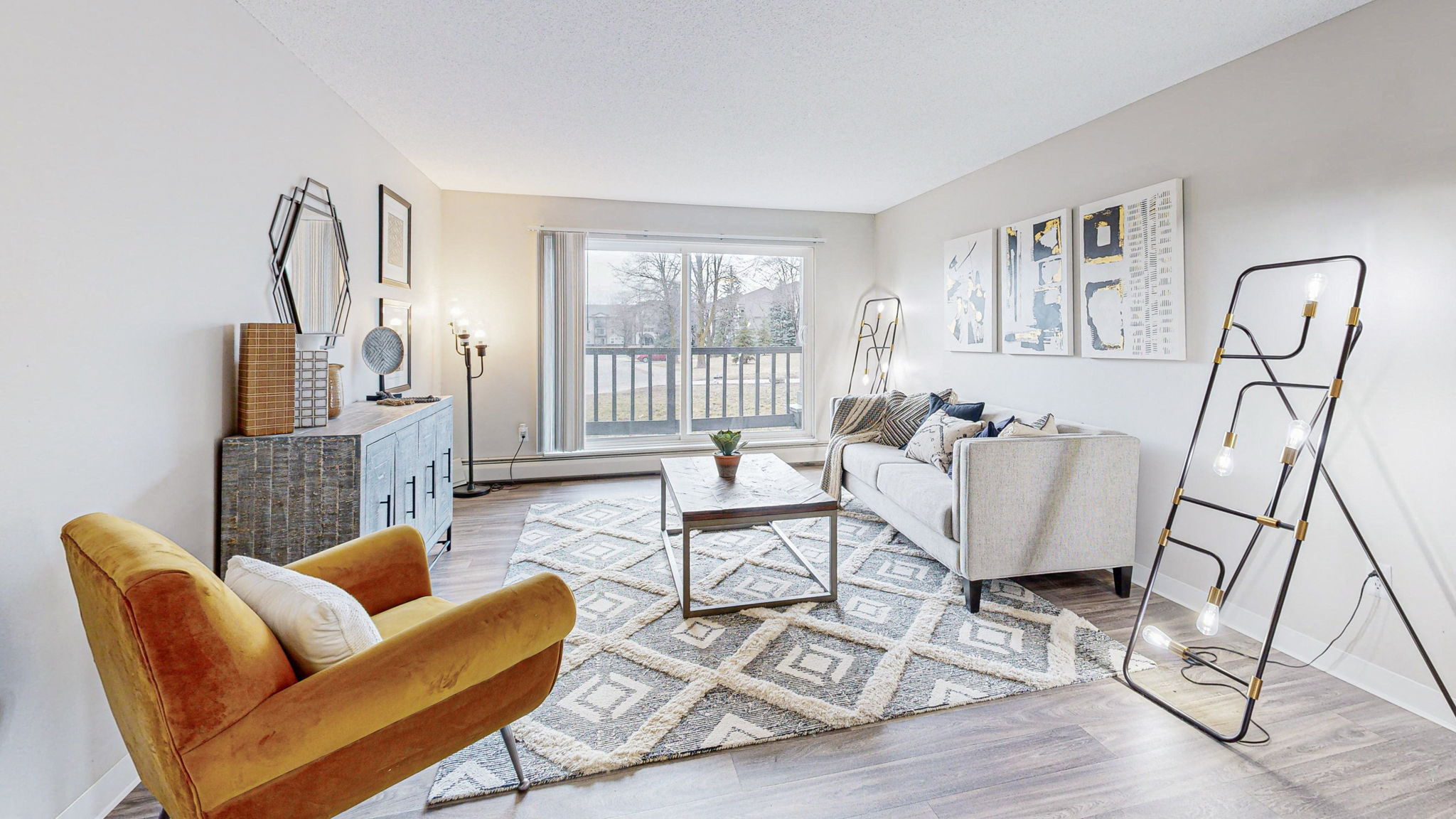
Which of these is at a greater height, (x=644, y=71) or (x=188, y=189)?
(x=644, y=71)

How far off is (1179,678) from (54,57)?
378cm

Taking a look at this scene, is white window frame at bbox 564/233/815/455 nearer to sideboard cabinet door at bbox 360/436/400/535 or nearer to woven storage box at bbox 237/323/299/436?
sideboard cabinet door at bbox 360/436/400/535

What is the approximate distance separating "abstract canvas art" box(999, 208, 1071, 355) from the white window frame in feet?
6.61

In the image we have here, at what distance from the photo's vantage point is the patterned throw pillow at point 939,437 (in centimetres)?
328

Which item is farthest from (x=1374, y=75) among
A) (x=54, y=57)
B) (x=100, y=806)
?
(x=100, y=806)

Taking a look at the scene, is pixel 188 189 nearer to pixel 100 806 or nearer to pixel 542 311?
pixel 100 806

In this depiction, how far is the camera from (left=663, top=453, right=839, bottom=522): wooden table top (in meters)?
2.54

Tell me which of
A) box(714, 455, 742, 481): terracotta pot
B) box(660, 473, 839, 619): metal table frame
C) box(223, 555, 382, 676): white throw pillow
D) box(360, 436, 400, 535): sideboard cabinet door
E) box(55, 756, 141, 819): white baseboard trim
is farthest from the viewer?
box(714, 455, 742, 481): terracotta pot

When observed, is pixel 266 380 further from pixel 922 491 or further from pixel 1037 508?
pixel 1037 508

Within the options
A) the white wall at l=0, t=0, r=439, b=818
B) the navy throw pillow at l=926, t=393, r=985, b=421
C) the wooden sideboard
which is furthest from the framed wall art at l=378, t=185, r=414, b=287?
the navy throw pillow at l=926, t=393, r=985, b=421

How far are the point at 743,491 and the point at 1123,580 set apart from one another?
1845 mm

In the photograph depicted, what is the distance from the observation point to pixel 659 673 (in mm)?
2129

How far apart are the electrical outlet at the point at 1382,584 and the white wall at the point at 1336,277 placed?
23mm

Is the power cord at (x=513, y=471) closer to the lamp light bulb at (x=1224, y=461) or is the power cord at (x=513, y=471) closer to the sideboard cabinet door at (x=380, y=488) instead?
the sideboard cabinet door at (x=380, y=488)
